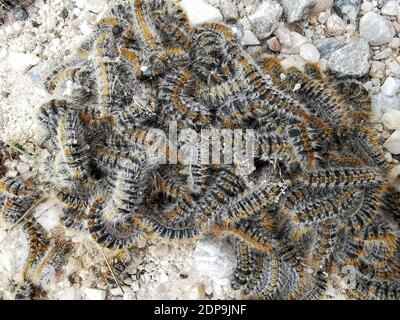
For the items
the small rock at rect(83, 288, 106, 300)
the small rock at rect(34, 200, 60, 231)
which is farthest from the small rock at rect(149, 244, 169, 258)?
the small rock at rect(34, 200, 60, 231)

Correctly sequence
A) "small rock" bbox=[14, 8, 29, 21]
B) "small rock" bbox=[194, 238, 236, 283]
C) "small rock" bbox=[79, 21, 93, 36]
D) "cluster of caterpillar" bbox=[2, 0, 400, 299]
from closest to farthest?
"cluster of caterpillar" bbox=[2, 0, 400, 299]
"small rock" bbox=[194, 238, 236, 283]
"small rock" bbox=[79, 21, 93, 36]
"small rock" bbox=[14, 8, 29, 21]

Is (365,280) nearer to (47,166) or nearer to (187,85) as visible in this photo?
(187,85)

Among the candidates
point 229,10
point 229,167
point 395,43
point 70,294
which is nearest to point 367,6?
point 395,43

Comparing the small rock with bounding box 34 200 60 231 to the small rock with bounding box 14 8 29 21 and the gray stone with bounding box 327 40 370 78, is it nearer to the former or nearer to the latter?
the small rock with bounding box 14 8 29 21

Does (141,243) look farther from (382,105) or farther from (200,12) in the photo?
(382,105)

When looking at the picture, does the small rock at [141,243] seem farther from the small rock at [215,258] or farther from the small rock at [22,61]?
the small rock at [22,61]

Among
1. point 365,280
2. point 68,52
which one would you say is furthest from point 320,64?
point 68,52
